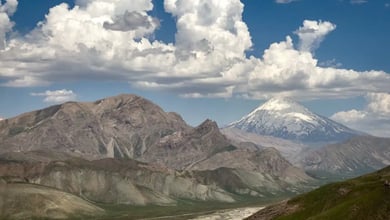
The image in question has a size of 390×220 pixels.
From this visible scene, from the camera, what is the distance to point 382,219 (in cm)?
19938

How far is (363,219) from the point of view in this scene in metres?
200

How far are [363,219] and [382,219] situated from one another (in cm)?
647
